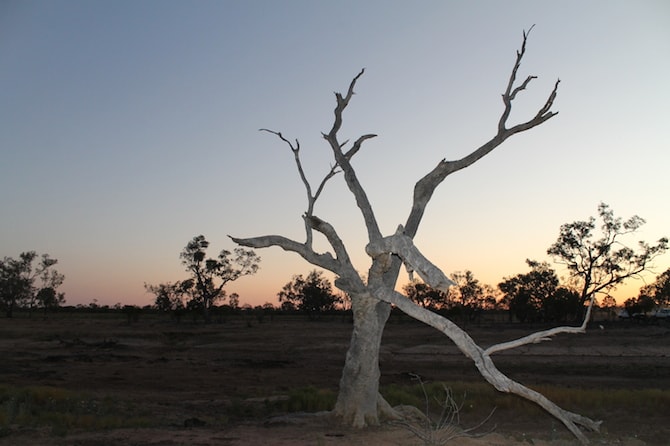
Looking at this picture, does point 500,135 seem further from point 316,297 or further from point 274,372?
point 316,297

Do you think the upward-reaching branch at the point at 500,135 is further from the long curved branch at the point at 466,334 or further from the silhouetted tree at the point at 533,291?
the silhouetted tree at the point at 533,291

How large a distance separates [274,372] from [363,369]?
14395mm

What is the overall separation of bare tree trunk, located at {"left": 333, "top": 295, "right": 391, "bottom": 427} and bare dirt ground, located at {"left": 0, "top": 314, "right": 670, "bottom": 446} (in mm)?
411

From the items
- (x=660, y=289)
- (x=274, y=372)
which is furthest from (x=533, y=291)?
(x=274, y=372)

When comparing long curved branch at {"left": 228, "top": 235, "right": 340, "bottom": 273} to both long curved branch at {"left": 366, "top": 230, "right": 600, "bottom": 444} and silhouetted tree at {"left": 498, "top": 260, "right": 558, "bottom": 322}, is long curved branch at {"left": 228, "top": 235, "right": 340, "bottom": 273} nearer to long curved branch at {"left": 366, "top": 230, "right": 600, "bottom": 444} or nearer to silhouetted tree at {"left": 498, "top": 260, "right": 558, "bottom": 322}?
long curved branch at {"left": 366, "top": 230, "right": 600, "bottom": 444}

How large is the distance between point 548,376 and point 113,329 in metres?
35.5

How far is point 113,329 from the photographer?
44.9 metres

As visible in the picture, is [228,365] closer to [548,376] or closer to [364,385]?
[548,376]

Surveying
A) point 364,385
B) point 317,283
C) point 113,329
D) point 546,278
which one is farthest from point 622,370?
point 317,283

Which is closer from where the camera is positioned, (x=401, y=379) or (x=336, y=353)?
(x=401, y=379)

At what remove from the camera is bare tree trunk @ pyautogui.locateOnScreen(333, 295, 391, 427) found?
35.2 ft

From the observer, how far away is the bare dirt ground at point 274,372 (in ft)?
32.9

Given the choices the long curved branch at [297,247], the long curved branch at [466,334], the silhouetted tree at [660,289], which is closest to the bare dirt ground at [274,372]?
the long curved branch at [466,334]

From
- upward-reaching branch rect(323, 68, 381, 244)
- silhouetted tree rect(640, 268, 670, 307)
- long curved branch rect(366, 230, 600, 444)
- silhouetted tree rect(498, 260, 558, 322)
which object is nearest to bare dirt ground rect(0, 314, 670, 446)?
long curved branch rect(366, 230, 600, 444)
